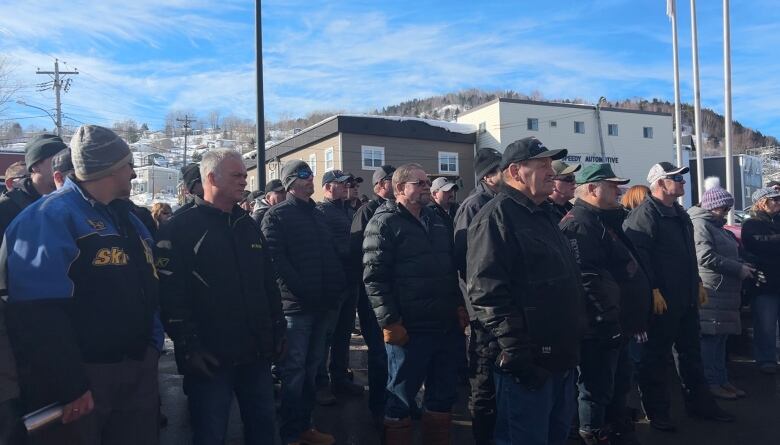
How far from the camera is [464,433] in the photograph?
15.7 ft

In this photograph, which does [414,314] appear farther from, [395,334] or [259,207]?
[259,207]

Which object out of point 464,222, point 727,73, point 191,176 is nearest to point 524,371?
point 464,222

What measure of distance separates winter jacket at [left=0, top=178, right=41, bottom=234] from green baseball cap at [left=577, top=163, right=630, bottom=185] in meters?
3.66

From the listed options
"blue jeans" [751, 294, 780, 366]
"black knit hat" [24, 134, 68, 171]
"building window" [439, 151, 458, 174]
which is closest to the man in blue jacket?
"black knit hat" [24, 134, 68, 171]

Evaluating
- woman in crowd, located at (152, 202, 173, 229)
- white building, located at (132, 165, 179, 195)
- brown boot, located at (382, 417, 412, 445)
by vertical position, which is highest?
white building, located at (132, 165, 179, 195)

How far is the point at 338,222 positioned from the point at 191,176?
1.54 m

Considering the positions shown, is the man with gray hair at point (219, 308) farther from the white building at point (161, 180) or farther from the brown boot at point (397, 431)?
the white building at point (161, 180)

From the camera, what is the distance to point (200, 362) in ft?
9.96

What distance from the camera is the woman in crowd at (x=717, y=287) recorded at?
18.2 feet

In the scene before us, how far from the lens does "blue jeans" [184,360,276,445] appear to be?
317 centimetres

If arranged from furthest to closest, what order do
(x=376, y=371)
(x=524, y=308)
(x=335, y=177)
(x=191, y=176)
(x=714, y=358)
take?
(x=335, y=177) → (x=714, y=358) → (x=376, y=371) → (x=191, y=176) → (x=524, y=308)

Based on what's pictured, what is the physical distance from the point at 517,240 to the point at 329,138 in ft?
103

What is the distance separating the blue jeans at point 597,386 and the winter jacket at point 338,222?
7.49ft

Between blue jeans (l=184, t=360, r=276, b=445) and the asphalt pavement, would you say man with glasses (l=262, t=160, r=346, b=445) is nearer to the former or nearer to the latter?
the asphalt pavement
